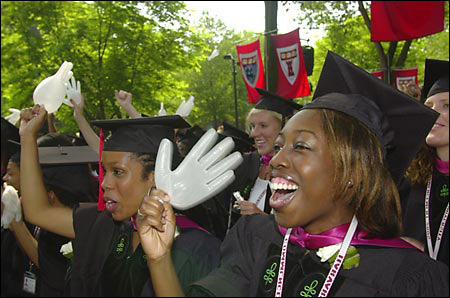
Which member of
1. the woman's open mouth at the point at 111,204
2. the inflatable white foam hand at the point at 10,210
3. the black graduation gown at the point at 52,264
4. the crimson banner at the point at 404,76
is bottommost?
the crimson banner at the point at 404,76

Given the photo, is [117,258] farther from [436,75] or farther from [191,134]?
[191,134]

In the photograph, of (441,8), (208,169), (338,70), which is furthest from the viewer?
(441,8)

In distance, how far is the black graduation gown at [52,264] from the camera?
282 cm

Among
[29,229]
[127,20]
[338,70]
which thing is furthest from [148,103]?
[338,70]

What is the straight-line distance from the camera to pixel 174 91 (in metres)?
14.8

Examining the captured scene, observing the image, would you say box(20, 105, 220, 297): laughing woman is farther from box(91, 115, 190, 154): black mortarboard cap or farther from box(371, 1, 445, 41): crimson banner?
box(371, 1, 445, 41): crimson banner

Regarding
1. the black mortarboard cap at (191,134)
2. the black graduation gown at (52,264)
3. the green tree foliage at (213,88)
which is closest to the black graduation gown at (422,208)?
the black graduation gown at (52,264)

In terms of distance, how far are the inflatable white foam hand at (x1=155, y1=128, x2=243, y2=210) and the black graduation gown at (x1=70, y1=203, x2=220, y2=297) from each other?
34 cm

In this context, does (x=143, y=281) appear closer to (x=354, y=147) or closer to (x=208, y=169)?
(x=208, y=169)

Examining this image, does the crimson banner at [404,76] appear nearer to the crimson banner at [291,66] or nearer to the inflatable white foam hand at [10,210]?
the crimson banner at [291,66]

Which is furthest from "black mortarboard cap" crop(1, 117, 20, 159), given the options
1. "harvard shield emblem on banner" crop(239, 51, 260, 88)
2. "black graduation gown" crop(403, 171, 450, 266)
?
"harvard shield emblem on banner" crop(239, 51, 260, 88)

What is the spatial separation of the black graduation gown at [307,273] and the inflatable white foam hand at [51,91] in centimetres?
127

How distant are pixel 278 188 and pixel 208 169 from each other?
358mm

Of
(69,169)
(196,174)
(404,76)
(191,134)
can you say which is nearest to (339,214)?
(196,174)
